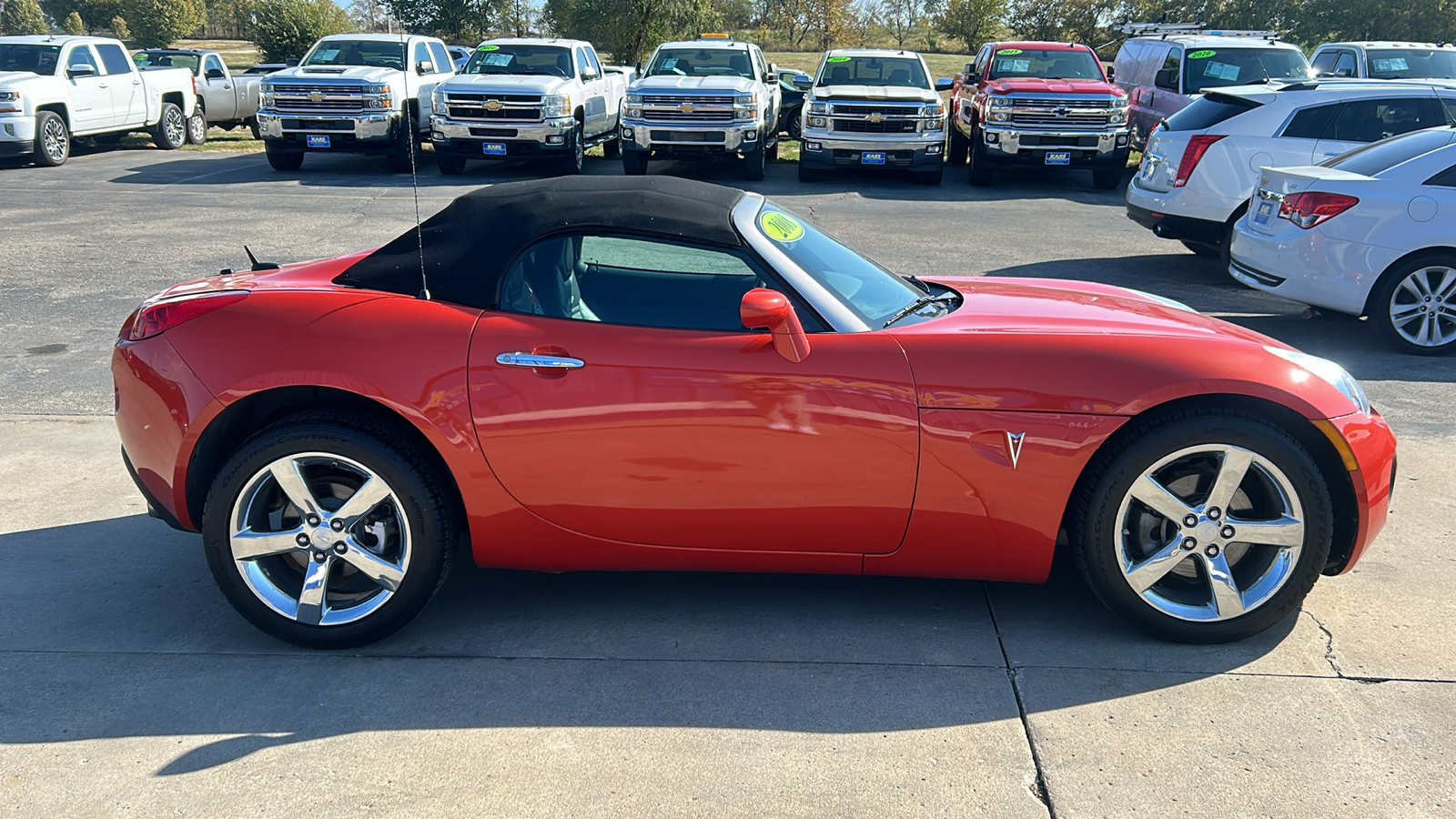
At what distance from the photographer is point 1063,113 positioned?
1633 cm

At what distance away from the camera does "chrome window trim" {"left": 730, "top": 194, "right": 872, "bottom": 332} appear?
3.73 metres

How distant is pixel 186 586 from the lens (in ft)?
13.9

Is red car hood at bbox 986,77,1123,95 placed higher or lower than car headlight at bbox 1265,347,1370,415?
higher

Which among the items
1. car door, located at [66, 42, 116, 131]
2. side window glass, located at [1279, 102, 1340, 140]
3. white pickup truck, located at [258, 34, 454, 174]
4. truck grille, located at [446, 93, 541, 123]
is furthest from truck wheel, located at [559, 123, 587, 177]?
side window glass, located at [1279, 102, 1340, 140]

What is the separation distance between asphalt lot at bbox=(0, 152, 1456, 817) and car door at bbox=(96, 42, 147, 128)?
16640mm

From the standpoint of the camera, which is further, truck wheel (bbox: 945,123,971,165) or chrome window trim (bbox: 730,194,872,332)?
truck wheel (bbox: 945,123,971,165)

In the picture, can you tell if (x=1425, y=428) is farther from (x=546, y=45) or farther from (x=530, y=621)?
(x=546, y=45)

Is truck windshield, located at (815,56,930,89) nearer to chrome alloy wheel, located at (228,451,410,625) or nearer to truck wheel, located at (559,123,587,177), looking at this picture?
truck wheel, located at (559,123,587,177)

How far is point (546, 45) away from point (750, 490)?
52.8 ft

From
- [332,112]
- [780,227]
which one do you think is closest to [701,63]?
[332,112]

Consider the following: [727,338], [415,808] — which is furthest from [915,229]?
[415,808]

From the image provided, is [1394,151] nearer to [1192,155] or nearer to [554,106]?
[1192,155]

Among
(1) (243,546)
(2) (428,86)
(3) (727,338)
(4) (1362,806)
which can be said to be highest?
(2) (428,86)

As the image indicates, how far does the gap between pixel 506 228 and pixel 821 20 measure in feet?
139
